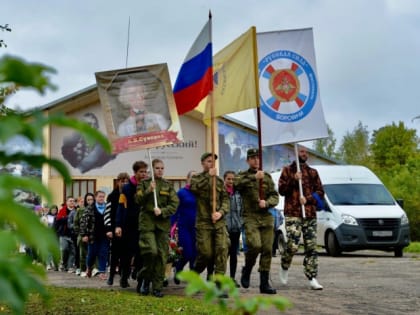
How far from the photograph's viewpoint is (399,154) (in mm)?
63688

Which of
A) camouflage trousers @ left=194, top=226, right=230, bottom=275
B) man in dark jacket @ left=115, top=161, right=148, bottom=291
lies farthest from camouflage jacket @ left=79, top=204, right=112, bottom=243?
camouflage trousers @ left=194, top=226, right=230, bottom=275

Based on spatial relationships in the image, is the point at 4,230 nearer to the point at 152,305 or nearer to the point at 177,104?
the point at 152,305

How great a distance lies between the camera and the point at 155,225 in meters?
10.3

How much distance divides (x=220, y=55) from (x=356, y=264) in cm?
764

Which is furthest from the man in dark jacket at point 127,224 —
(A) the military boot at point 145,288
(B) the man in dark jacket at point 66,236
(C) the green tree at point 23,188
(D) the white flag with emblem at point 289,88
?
(C) the green tree at point 23,188

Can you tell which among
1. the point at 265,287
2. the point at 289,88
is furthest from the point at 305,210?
the point at 289,88

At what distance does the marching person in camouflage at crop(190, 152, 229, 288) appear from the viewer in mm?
9866

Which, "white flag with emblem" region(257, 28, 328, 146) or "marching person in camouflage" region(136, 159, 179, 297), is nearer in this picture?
"marching person in camouflage" region(136, 159, 179, 297)

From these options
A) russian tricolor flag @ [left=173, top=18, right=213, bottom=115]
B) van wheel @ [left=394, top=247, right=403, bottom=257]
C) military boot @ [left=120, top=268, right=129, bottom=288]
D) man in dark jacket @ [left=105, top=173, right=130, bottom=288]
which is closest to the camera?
russian tricolor flag @ [left=173, top=18, right=213, bottom=115]

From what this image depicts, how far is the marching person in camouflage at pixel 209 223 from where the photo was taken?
32.4 feet

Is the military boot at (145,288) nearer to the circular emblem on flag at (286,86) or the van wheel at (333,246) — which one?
the circular emblem on flag at (286,86)

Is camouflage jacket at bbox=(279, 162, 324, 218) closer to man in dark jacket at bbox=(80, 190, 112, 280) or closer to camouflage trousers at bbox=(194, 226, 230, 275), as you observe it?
camouflage trousers at bbox=(194, 226, 230, 275)

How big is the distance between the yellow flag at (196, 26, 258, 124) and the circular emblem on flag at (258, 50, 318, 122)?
338 mm

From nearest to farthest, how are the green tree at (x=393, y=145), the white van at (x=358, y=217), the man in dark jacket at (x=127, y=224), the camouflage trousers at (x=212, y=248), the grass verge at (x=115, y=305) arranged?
the grass verge at (x=115, y=305)
the camouflage trousers at (x=212, y=248)
the man in dark jacket at (x=127, y=224)
the white van at (x=358, y=217)
the green tree at (x=393, y=145)
